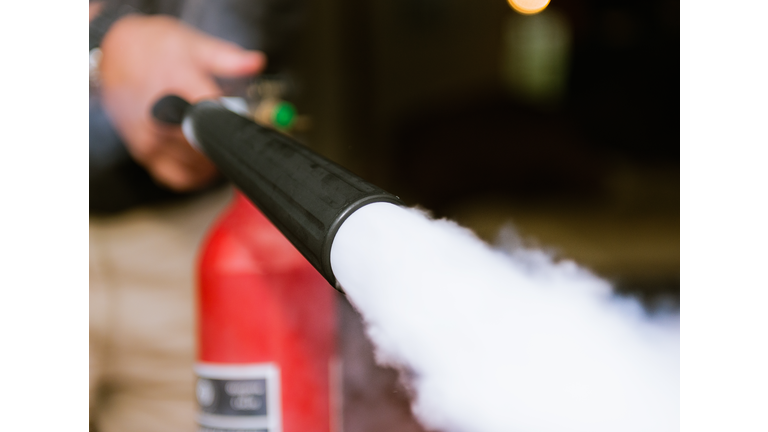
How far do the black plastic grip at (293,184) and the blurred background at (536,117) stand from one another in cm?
85

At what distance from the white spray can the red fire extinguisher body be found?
0.17 m

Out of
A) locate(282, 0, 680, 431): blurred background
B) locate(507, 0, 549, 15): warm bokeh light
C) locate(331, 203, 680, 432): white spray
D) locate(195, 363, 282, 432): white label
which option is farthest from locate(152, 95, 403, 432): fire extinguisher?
locate(507, 0, 549, 15): warm bokeh light

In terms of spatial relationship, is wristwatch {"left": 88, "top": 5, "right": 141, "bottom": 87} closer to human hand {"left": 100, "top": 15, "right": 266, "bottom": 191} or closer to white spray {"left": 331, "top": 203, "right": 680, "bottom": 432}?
human hand {"left": 100, "top": 15, "right": 266, "bottom": 191}

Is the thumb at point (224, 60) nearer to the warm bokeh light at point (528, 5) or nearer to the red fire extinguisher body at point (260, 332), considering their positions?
the red fire extinguisher body at point (260, 332)

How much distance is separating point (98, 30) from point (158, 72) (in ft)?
0.19

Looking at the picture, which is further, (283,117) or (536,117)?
(536,117)

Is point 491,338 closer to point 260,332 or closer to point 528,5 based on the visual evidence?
point 260,332

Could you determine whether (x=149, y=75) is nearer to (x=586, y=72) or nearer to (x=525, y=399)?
(x=525, y=399)

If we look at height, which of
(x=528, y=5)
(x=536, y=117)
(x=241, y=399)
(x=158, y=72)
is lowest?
(x=241, y=399)

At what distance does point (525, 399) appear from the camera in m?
0.17

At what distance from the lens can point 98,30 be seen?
417mm

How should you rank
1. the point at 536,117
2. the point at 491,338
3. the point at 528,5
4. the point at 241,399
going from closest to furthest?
the point at 491,338, the point at 241,399, the point at 528,5, the point at 536,117

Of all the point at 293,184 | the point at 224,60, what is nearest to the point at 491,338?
the point at 293,184

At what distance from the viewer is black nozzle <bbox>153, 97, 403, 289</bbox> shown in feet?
0.67
